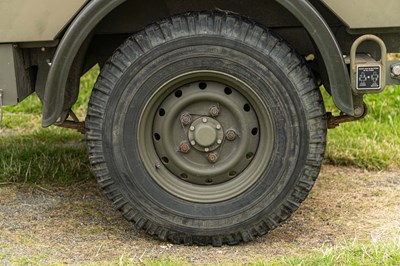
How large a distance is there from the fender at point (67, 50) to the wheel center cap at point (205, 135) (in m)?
0.71

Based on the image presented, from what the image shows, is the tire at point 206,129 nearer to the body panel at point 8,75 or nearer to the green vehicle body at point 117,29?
the green vehicle body at point 117,29

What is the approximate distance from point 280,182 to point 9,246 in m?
1.44

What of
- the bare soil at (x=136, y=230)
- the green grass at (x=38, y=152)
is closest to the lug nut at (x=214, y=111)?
the bare soil at (x=136, y=230)

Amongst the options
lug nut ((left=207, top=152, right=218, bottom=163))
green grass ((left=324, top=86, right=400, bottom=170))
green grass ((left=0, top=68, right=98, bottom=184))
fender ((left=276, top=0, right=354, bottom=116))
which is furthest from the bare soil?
fender ((left=276, top=0, right=354, bottom=116))

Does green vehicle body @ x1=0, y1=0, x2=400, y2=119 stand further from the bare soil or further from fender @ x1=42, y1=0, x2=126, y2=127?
the bare soil

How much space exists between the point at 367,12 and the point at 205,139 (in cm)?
104

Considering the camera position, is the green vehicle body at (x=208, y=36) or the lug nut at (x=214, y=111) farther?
the lug nut at (x=214, y=111)

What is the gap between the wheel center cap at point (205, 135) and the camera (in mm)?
4617

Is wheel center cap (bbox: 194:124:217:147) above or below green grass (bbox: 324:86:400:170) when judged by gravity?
above

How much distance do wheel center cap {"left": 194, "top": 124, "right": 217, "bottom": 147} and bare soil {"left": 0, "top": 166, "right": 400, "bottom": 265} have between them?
552mm

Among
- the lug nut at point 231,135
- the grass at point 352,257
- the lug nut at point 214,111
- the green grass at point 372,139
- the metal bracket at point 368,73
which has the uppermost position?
the metal bracket at point 368,73

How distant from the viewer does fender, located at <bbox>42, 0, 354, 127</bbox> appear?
14.3ft

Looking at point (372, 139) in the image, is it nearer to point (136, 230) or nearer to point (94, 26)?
point (136, 230)

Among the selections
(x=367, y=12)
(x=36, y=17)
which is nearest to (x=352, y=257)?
→ (x=367, y=12)
